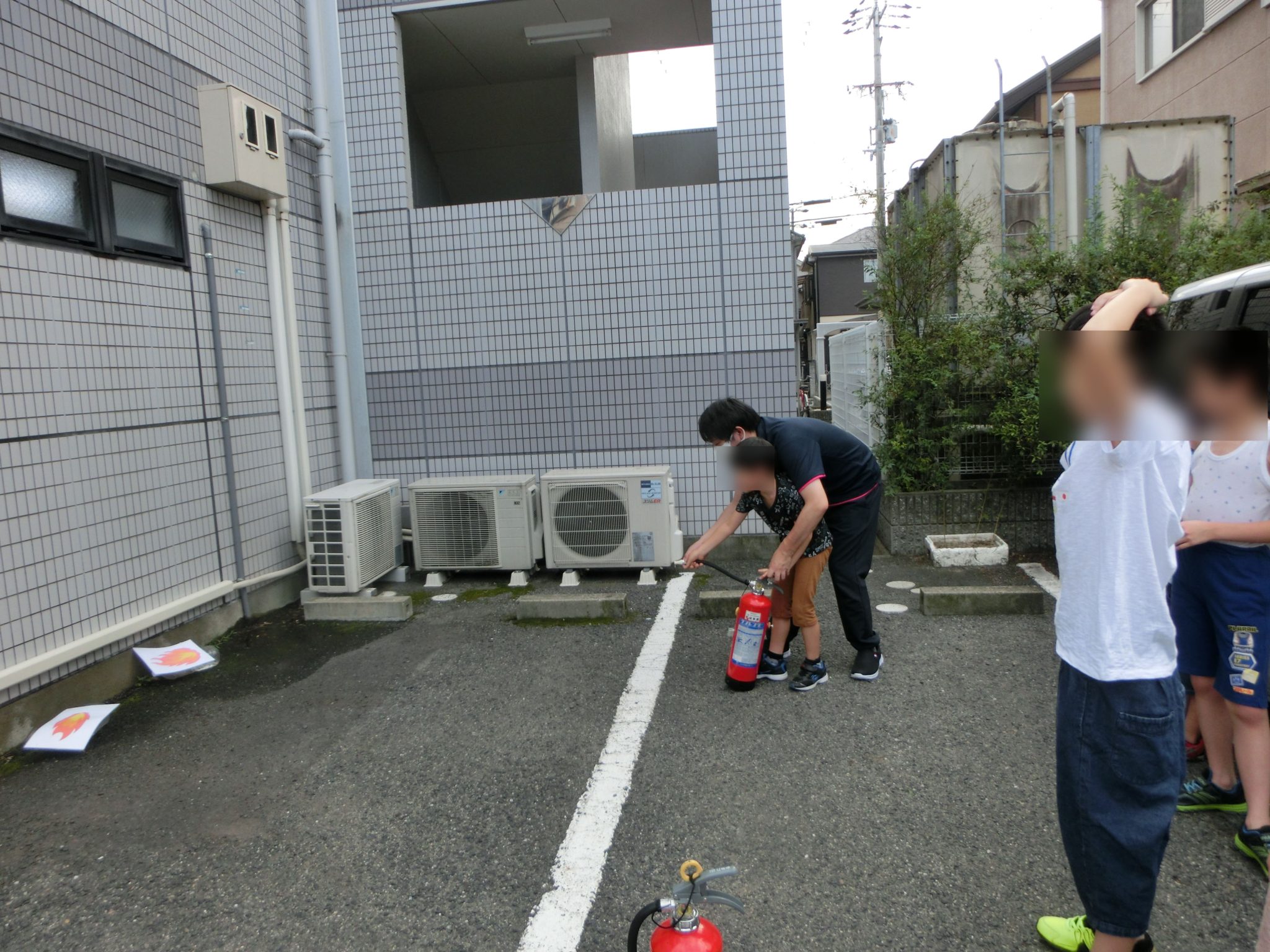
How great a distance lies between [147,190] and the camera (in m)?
4.74

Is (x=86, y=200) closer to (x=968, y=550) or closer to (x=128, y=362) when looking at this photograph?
(x=128, y=362)

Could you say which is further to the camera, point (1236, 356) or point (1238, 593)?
point (1238, 593)

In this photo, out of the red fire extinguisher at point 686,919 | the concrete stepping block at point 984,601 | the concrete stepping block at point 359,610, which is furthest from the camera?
the concrete stepping block at point 359,610

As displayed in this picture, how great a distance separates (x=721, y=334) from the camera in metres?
6.75

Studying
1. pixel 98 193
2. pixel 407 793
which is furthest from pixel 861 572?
pixel 98 193

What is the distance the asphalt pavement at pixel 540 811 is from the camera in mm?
2461

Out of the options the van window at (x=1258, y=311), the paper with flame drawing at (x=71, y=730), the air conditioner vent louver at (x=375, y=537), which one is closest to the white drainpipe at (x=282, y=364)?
the air conditioner vent louver at (x=375, y=537)

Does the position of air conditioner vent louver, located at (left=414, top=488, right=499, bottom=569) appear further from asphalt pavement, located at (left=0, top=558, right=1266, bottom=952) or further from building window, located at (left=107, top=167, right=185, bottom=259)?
building window, located at (left=107, top=167, right=185, bottom=259)

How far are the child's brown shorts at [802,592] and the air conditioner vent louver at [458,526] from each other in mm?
2720

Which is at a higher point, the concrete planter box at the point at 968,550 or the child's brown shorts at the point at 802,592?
the child's brown shorts at the point at 802,592

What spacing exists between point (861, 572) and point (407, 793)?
7.62ft

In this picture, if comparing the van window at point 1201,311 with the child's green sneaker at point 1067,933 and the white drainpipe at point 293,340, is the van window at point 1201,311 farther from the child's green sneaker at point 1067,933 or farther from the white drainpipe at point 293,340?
the white drainpipe at point 293,340

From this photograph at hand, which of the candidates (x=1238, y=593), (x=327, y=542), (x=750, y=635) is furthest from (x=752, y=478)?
(x=327, y=542)

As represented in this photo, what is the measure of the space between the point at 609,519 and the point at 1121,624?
4.54 metres
